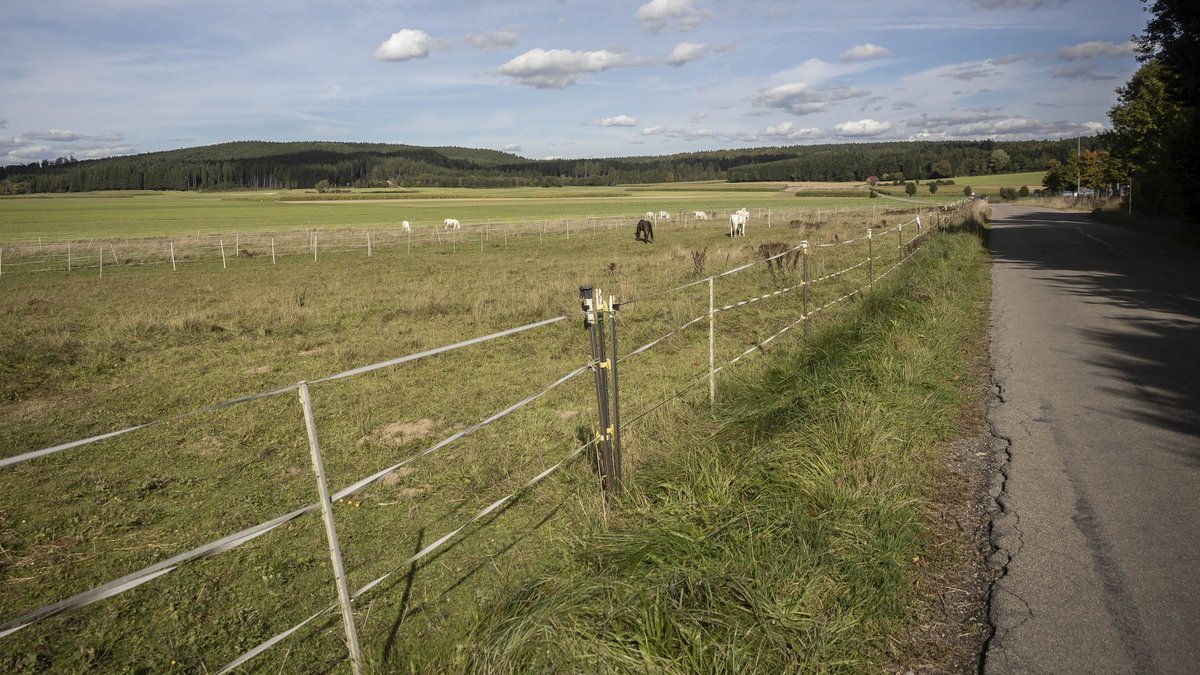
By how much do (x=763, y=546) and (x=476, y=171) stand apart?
200m

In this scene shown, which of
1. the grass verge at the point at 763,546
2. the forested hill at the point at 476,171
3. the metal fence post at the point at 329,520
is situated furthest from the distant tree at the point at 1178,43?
the forested hill at the point at 476,171

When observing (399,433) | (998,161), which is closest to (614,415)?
(399,433)

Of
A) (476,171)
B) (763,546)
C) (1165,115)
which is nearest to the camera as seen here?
(763,546)

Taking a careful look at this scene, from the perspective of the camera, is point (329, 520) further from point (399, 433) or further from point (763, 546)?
point (399, 433)

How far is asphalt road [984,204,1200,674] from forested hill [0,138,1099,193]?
465ft

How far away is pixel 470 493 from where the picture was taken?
20.3 ft

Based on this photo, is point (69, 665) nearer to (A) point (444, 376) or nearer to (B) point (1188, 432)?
(A) point (444, 376)

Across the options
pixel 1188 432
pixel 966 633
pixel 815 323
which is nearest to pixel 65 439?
pixel 966 633

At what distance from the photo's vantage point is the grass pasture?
443 cm

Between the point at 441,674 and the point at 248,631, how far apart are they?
196 centimetres

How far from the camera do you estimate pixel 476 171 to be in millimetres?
196250

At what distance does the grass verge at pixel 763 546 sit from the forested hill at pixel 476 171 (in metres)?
146

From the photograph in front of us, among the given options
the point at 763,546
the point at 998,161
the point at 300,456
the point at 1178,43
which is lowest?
the point at 300,456

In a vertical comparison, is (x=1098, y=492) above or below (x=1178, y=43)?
below
